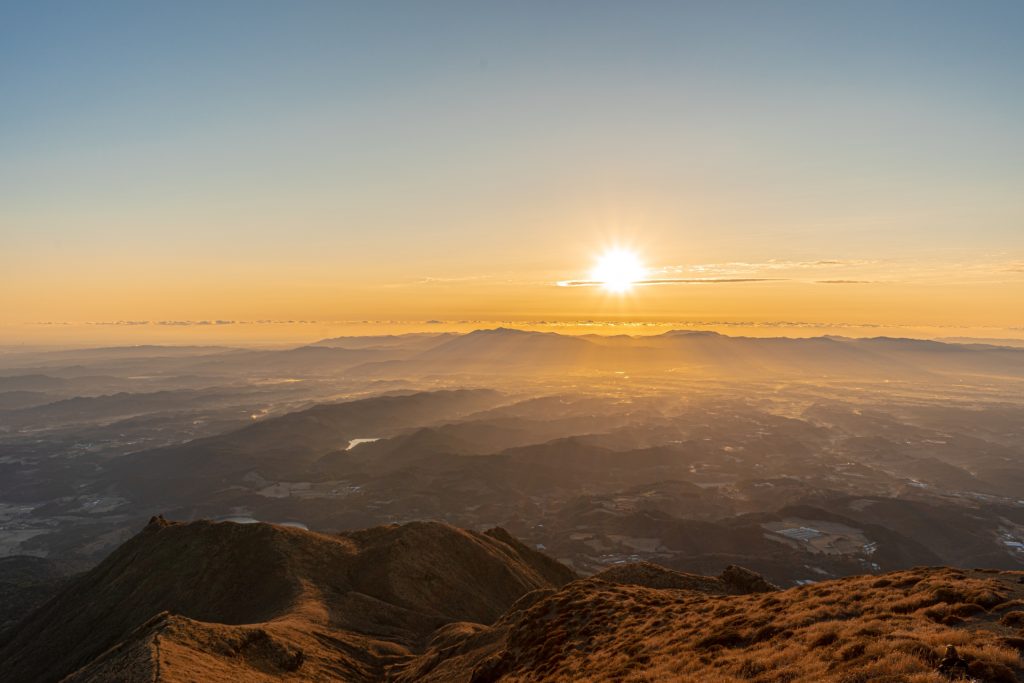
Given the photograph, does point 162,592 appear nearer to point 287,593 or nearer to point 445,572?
point 287,593

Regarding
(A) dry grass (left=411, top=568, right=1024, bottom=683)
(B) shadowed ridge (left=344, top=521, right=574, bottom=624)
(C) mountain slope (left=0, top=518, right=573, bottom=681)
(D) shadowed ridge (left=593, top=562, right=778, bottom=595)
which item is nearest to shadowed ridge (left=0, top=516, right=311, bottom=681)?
(C) mountain slope (left=0, top=518, right=573, bottom=681)

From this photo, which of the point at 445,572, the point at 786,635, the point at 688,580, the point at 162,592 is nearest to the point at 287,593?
the point at 162,592

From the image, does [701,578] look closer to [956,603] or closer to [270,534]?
[956,603]

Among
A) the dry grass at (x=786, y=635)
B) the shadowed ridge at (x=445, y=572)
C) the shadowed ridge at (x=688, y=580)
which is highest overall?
the dry grass at (x=786, y=635)

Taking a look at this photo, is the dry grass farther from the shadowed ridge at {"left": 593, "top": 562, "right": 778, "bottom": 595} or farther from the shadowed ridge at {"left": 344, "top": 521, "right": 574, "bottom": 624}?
the shadowed ridge at {"left": 344, "top": 521, "right": 574, "bottom": 624}

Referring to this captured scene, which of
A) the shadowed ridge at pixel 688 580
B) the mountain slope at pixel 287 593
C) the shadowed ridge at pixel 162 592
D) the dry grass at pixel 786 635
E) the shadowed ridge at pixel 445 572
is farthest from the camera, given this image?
the shadowed ridge at pixel 445 572

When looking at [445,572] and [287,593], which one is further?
[445,572]

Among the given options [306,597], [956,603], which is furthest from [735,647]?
[306,597]

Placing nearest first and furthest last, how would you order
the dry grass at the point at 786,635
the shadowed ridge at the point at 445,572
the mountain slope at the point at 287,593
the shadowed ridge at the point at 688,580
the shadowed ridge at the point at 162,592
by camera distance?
1. the dry grass at the point at 786,635
2. the mountain slope at the point at 287,593
3. the shadowed ridge at the point at 688,580
4. the shadowed ridge at the point at 162,592
5. the shadowed ridge at the point at 445,572

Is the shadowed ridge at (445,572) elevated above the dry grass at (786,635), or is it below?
below

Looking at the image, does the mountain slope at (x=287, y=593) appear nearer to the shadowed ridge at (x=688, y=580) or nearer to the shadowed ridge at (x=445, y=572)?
the shadowed ridge at (x=445, y=572)

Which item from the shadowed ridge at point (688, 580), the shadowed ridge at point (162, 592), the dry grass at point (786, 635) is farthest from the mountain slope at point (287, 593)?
the shadowed ridge at point (688, 580)

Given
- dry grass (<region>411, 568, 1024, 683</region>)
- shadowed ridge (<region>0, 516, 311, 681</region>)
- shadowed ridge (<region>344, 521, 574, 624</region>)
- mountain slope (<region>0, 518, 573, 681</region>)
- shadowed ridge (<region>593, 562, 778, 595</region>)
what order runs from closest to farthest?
dry grass (<region>411, 568, 1024, 683</region>) < mountain slope (<region>0, 518, 573, 681</region>) < shadowed ridge (<region>593, 562, 778, 595</region>) < shadowed ridge (<region>0, 516, 311, 681</region>) < shadowed ridge (<region>344, 521, 574, 624</region>)
